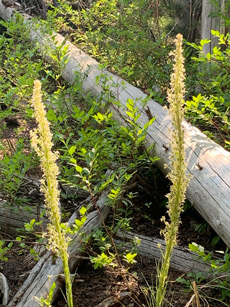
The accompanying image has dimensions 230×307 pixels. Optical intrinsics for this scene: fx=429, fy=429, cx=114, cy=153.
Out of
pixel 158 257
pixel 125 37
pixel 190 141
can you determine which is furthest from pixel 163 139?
pixel 125 37

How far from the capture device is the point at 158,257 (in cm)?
336

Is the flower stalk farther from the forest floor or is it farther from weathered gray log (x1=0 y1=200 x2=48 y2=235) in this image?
weathered gray log (x1=0 y1=200 x2=48 y2=235)

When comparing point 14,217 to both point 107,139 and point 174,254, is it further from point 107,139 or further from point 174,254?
point 174,254

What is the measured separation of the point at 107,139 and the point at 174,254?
120 cm

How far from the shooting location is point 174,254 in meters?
3.27

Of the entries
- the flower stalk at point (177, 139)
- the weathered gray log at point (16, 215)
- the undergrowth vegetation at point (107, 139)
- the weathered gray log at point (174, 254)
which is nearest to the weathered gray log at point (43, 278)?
the undergrowth vegetation at point (107, 139)

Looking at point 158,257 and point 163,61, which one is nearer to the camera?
point 158,257

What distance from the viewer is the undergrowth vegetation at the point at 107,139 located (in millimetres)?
2818

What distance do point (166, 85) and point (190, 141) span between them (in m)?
2.07

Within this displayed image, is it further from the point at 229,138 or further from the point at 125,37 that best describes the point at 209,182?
the point at 125,37

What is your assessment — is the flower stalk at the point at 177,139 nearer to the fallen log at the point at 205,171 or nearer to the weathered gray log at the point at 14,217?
the fallen log at the point at 205,171

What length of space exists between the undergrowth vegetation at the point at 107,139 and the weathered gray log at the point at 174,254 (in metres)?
0.08

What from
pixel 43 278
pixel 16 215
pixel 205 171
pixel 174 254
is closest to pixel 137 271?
pixel 174 254

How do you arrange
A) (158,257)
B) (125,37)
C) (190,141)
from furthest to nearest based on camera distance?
(125,37), (190,141), (158,257)
